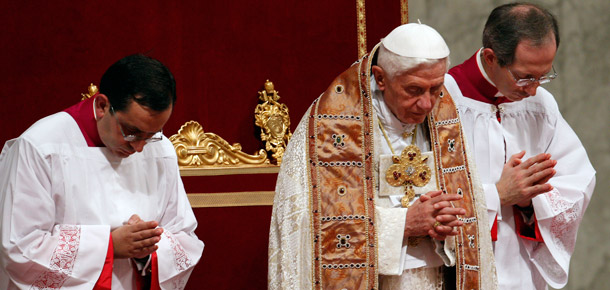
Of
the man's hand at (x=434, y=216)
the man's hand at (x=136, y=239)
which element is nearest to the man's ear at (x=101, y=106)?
the man's hand at (x=136, y=239)

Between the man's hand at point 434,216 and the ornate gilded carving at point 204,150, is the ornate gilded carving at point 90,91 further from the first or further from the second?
the man's hand at point 434,216

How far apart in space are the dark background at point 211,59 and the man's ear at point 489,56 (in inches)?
55.0

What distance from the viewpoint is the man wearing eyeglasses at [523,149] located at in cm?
411

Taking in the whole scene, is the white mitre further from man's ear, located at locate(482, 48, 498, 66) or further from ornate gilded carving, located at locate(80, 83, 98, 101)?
ornate gilded carving, located at locate(80, 83, 98, 101)

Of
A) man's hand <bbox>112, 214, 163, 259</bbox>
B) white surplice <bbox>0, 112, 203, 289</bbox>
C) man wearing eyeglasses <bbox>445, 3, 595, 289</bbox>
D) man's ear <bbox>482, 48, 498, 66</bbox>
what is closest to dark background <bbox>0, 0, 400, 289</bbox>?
man wearing eyeglasses <bbox>445, 3, 595, 289</bbox>

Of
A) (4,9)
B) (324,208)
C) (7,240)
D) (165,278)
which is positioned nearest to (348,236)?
(324,208)

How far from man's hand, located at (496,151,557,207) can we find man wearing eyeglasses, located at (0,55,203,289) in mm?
1545

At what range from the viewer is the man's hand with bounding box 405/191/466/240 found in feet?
11.6

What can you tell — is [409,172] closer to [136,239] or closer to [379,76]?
[379,76]

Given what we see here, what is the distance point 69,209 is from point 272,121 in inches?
82.3

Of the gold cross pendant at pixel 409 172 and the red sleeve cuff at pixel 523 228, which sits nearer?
the gold cross pendant at pixel 409 172

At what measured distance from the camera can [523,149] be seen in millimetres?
4371

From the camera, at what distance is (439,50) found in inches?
146

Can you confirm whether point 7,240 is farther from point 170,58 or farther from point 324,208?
point 170,58
